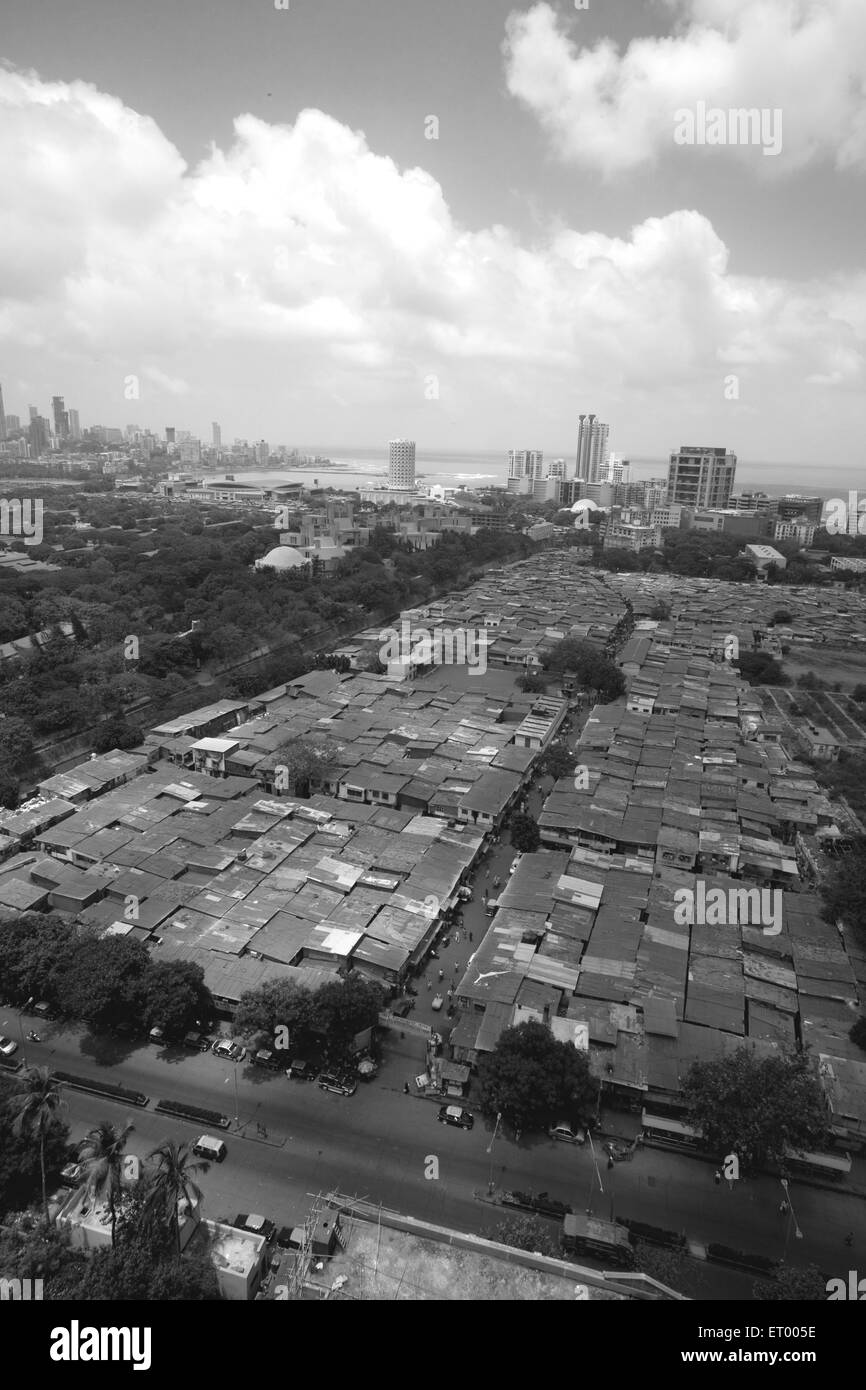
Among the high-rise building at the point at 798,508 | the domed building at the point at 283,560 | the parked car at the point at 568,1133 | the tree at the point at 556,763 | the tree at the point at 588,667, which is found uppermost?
the high-rise building at the point at 798,508

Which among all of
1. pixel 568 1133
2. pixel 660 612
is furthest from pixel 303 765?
pixel 660 612

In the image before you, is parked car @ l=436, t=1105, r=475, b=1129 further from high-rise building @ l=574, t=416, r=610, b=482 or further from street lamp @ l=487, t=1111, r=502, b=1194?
high-rise building @ l=574, t=416, r=610, b=482

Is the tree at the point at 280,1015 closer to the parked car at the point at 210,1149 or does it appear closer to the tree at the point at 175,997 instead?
the tree at the point at 175,997

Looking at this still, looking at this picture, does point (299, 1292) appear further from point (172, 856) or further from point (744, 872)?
point (744, 872)

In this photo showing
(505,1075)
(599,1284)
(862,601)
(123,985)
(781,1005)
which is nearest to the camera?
(599,1284)

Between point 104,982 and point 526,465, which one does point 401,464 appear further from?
point 104,982

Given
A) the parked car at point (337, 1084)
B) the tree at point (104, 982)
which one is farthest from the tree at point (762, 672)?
the tree at point (104, 982)

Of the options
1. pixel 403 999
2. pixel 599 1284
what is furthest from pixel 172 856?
pixel 599 1284
